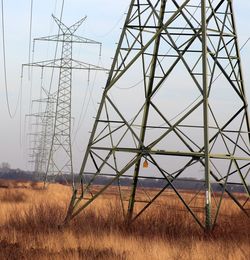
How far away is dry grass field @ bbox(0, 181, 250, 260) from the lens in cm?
1315

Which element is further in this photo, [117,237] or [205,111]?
[205,111]

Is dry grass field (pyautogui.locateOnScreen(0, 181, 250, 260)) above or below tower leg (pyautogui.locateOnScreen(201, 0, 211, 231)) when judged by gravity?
below

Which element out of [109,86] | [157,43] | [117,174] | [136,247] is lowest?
[136,247]

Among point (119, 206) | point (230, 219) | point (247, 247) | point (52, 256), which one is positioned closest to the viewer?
point (52, 256)

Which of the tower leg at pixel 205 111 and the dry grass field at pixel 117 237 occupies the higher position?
the tower leg at pixel 205 111

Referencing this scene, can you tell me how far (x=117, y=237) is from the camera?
1642 cm

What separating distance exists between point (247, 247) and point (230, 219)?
17.8ft

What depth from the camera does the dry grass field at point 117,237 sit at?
1315 centimetres

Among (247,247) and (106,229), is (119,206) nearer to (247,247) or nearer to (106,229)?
(106,229)

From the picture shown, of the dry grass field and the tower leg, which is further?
the tower leg

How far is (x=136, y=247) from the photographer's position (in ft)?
47.8

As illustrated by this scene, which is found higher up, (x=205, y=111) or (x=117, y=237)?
(x=205, y=111)

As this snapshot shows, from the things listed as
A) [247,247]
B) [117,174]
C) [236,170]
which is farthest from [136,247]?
[236,170]

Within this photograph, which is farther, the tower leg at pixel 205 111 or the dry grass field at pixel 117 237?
the tower leg at pixel 205 111
